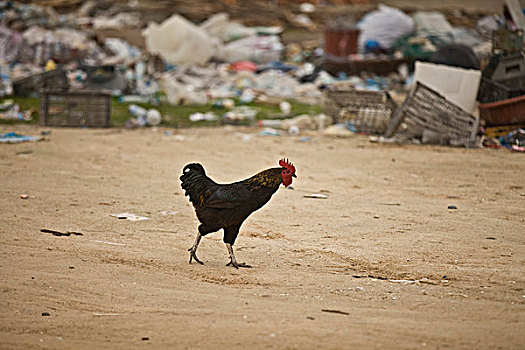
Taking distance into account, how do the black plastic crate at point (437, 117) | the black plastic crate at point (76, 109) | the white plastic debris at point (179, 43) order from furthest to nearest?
the white plastic debris at point (179, 43) → the black plastic crate at point (76, 109) → the black plastic crate at point (437, 117)

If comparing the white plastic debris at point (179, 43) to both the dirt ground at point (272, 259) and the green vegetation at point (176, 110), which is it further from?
the dirt ground at point (272, 259)

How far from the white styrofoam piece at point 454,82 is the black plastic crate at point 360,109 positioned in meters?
0.74

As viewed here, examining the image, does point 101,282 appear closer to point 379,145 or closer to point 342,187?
point 342,187

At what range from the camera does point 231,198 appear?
13.8 feet

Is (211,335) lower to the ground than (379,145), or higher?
higher

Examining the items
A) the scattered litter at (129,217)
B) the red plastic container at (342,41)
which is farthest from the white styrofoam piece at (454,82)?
the red plastic container at (342,41)

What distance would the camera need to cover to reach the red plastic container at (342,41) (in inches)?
761

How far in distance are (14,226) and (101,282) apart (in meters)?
1.51

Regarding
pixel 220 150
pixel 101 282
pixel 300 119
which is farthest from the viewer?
pixel 300 119

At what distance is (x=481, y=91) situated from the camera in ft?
33.9

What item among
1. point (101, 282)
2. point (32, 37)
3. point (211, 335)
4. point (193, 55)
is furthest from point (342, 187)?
point (32, 37)

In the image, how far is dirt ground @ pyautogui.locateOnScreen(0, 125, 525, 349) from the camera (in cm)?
312

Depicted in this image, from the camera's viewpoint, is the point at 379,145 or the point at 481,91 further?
the point at 481,91

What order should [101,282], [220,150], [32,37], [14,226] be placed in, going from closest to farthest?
[101,282] → [14,226] → [220,150] → [32,37]
